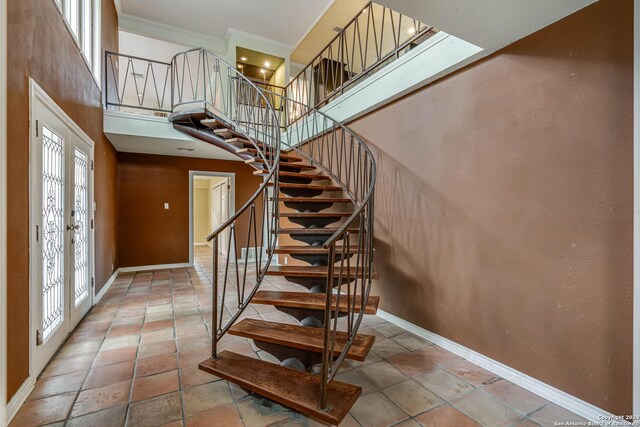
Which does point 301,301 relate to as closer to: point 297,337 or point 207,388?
point 297,337

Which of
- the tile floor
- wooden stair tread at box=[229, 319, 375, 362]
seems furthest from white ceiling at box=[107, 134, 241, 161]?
wooden stair tread at box=[229, 319, 375, 362]

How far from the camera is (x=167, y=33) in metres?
5.81

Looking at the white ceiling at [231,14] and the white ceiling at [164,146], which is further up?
the white ceiling at [231,14]

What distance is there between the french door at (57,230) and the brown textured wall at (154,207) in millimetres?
2376

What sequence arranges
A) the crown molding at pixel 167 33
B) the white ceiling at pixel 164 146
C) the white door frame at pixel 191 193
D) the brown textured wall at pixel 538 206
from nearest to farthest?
the brown textured wall at pixel 538 206, the white ceiling at pixel 164 146, the crown molding at pixel 167 33, the white door frame at pixel 191 193

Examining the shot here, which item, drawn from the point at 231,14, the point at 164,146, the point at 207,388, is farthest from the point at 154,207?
the point at 207,388

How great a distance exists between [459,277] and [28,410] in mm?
2951

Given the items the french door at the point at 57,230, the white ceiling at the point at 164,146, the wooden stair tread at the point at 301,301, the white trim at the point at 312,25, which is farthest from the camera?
the white trim at the point at 312,25

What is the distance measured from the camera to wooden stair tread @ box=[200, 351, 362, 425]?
145 centimetres

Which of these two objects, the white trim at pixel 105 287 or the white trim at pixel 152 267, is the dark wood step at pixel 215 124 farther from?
the white trim at pixel 152 267

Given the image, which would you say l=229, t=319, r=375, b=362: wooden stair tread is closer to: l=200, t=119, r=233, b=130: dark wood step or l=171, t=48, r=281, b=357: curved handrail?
l=171, t=48, r=281, b=357: curved handrail

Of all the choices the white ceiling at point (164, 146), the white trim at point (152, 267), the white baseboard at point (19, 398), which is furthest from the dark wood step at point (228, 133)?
the white baseboard at point (19, 398)

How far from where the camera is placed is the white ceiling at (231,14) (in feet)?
17.0

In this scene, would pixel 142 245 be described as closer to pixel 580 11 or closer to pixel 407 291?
pixel 407 291
